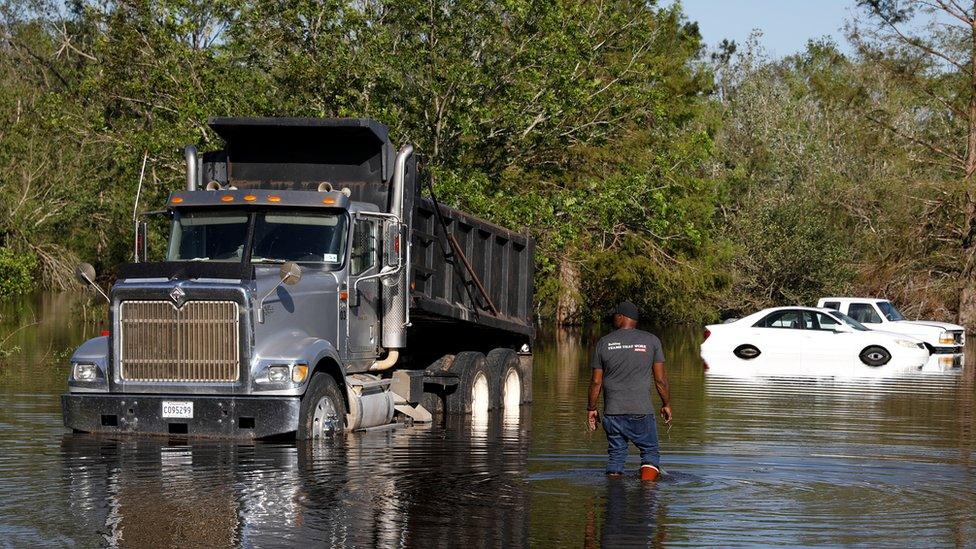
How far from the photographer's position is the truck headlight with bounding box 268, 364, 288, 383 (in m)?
16.1

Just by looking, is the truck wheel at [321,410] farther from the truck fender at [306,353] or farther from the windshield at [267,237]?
the windshield at [267,237]

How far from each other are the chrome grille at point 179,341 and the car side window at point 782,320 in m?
24.3

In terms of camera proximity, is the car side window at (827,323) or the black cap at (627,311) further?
the car side window at (827,323)

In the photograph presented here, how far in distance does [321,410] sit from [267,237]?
202 cm

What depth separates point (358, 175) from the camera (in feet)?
61.0

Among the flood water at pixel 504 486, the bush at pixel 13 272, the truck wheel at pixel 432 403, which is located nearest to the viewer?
the flood water at pixel 504 486

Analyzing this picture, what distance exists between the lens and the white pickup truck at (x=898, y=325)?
39.9 m

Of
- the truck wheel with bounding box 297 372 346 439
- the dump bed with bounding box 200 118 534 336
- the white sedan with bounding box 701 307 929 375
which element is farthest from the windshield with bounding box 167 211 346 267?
the white sedan with bounding box 701 307 929 375

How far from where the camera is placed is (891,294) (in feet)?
190

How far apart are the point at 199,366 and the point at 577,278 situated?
134ft

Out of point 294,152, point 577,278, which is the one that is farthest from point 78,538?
point 577,278

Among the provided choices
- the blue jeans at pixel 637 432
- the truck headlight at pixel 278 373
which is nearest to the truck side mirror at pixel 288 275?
the truck headlight at pixel 278 373

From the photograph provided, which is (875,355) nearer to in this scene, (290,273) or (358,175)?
(358,175)

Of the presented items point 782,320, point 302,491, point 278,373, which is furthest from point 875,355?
point 302,491
